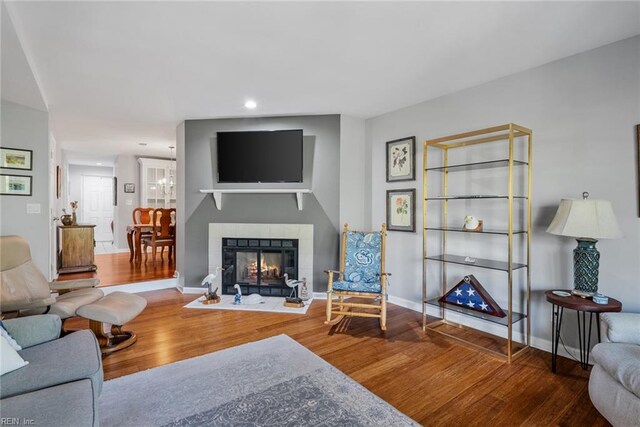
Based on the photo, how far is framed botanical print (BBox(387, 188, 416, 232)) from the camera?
3.79m

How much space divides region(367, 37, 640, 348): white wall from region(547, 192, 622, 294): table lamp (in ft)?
0.80

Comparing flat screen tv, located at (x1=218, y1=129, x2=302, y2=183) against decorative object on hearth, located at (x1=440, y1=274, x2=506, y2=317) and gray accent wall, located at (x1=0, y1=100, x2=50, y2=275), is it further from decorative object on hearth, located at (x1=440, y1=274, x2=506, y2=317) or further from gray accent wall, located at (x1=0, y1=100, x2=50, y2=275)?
decorative object on hearth, located at (x1=440, y1=274, x2=506, y2=317)

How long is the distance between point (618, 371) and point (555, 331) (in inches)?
40.7

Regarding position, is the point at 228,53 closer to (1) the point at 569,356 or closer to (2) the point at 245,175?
(2) the point at 245,175

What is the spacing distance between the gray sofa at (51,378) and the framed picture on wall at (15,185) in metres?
2.30

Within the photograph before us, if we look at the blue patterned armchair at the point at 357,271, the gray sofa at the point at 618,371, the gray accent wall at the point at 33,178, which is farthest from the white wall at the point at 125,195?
the gray sofa at the point at 618,371

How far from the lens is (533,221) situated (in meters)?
2.79

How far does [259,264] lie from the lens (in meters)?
4.33

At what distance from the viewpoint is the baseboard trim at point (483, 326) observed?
8.62 feet

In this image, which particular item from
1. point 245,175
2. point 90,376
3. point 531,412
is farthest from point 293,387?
point 245,175

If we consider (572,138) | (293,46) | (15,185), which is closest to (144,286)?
(15,185)

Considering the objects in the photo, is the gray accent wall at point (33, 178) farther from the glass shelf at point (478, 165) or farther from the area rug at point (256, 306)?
the glass shelf at point (478, 165)

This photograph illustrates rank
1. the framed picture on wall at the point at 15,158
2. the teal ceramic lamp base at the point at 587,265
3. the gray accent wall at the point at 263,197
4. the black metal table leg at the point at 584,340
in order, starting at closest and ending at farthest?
the teal ceramic lamp base at the point at 587,265 < the black metal table leg at the point at 584,340 < the framed picture on wall at the point at 15,158 < the gray accent wall at the point at 263,197

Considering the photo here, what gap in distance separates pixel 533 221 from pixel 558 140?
0.72 m
